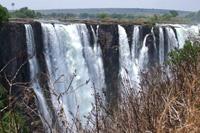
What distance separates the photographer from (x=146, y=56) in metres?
31.5

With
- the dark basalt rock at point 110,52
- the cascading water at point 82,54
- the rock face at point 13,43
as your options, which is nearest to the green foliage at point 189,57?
the cascading water at point 82,54

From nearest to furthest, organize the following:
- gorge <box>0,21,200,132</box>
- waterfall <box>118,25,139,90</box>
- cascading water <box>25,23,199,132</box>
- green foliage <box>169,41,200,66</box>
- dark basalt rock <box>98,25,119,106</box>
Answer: green foliage <box>169,41,200,66</box> → gorge <box>0,21,200,132</box> → cascading water <box>25,23,199,132</box> → dark basalt rock <box>98,25,119,106</box> → waterfall <box>118,25,139,90</box>

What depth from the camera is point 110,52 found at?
29.7 metres

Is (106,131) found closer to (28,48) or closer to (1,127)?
(1,127)

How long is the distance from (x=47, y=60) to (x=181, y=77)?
64.3 ft

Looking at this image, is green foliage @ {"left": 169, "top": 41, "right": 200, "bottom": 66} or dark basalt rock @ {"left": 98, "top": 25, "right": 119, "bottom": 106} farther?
dark basalt rock @ {"left": 98, "top": 25, "right": 119, "bottom": 106}

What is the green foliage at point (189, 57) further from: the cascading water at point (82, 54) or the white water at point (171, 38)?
the white water at point (171, 38)

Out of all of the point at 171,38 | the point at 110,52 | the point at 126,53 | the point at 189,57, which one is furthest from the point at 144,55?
the point at 189,57

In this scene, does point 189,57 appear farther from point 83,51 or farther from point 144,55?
point 144,55

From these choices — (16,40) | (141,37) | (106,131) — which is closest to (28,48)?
(16,40)

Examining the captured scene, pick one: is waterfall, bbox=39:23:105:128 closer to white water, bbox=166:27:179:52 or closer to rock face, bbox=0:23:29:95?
rock face, bbox=0:23:29:95

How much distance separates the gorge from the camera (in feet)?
78.5

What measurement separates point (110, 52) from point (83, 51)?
2062mm

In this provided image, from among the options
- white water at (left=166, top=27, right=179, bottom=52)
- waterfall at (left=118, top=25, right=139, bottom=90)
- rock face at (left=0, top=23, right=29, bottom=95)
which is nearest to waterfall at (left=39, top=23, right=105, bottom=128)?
rock face at (left=0, top=23, right=29, bottom=95)
